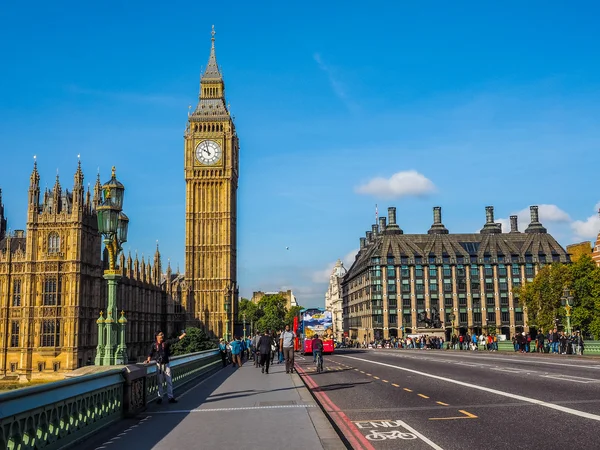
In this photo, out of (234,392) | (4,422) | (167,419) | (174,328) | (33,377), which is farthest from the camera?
(174,328)

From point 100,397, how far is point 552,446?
7.80 metres

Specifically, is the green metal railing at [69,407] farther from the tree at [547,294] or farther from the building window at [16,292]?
the tree at [547,294]

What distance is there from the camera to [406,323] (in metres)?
114

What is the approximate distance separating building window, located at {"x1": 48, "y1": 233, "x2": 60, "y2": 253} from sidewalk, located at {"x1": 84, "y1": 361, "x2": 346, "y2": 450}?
61.4 m

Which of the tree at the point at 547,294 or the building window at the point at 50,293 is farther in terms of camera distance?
the tree at the point at 547,294

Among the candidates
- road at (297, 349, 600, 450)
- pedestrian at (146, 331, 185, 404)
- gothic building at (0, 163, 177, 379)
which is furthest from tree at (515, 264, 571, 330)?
pedestrian at (146, 331, 185, 404)

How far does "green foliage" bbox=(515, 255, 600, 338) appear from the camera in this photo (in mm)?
74625

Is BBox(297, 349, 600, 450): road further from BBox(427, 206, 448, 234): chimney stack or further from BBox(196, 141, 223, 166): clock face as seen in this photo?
BBox(427, 206, 448, 234): chimney stack

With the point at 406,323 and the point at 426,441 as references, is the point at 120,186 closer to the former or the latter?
the point at 426,441

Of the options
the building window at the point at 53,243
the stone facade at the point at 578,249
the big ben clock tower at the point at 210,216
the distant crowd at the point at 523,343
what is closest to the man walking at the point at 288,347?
the distant crowd at the point at 523,343

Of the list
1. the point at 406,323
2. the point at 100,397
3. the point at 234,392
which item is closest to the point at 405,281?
the point at 406,323

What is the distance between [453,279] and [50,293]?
7283 centimetres

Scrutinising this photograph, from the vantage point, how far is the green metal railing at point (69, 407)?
297 inches

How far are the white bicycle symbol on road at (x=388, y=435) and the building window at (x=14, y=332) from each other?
70.4 metres
